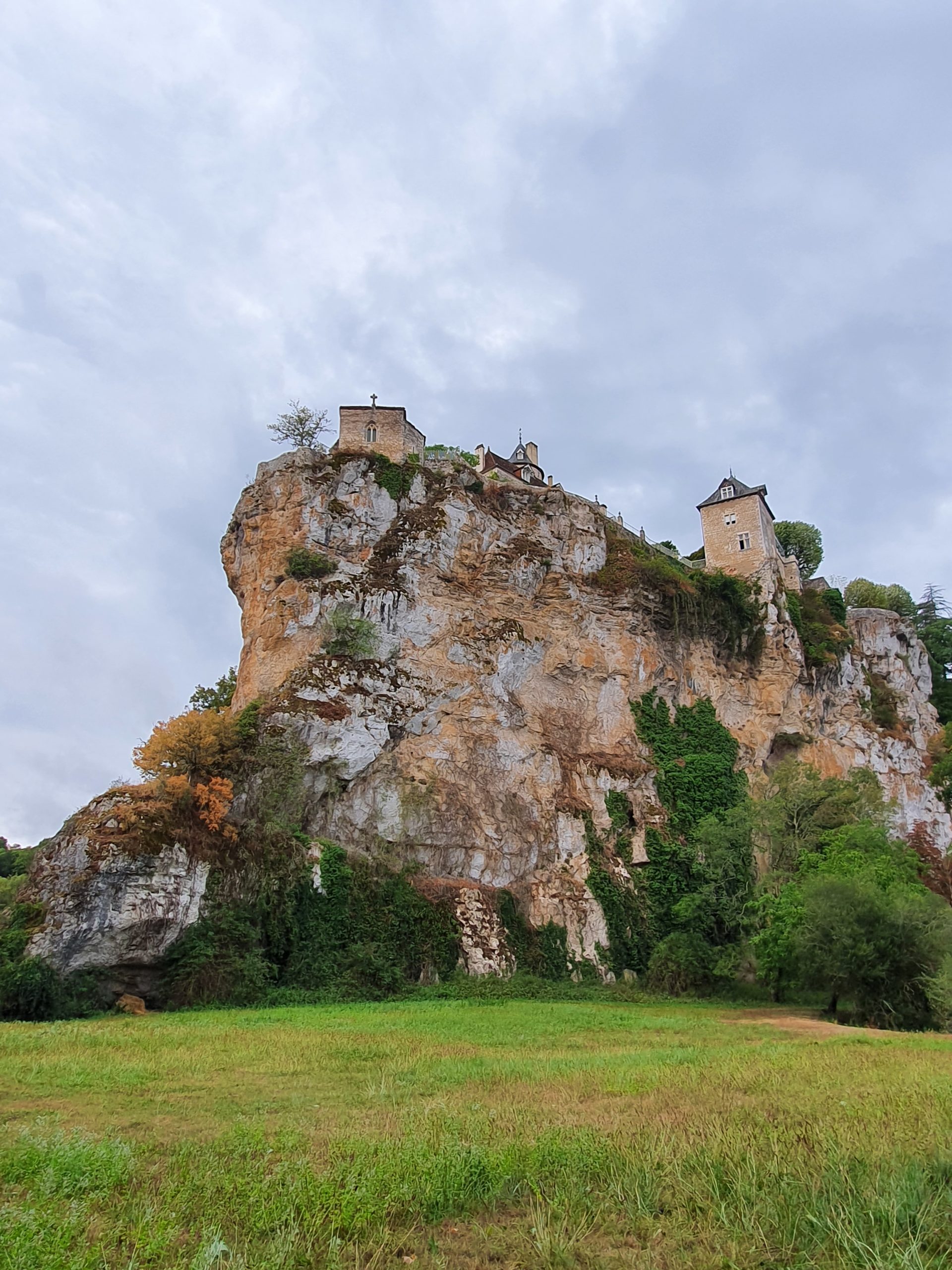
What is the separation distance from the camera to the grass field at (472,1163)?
183 inches

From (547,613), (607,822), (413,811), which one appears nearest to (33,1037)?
(413,811)

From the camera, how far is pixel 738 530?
47.8 metres

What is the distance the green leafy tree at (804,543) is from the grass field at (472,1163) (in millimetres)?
58302

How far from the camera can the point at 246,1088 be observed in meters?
9.81

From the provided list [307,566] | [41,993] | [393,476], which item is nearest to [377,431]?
[393,476]

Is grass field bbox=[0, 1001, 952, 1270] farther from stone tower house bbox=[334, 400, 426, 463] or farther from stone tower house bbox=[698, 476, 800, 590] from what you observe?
stone tower house bbox=[698, 476, 800, 590]

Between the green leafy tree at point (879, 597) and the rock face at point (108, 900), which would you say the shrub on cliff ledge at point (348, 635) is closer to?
the rock face at point (108, 900)

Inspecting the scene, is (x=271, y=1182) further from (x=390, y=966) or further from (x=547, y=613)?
(x=547, y=613)

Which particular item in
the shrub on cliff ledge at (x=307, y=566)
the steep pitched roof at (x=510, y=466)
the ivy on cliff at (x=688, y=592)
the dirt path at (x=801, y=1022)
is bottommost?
the dirt path at (x=801, y=1022)

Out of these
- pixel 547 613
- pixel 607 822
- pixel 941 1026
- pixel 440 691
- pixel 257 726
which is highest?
pixel 547 613

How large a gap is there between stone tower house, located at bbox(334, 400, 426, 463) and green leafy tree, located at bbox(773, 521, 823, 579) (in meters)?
37.9

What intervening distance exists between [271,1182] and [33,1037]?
477 inches

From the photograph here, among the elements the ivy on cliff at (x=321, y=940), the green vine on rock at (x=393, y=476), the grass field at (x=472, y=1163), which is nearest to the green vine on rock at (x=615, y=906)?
the ivy on cliff at (x=321, y=940)

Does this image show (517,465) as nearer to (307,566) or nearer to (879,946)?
(307,566)
